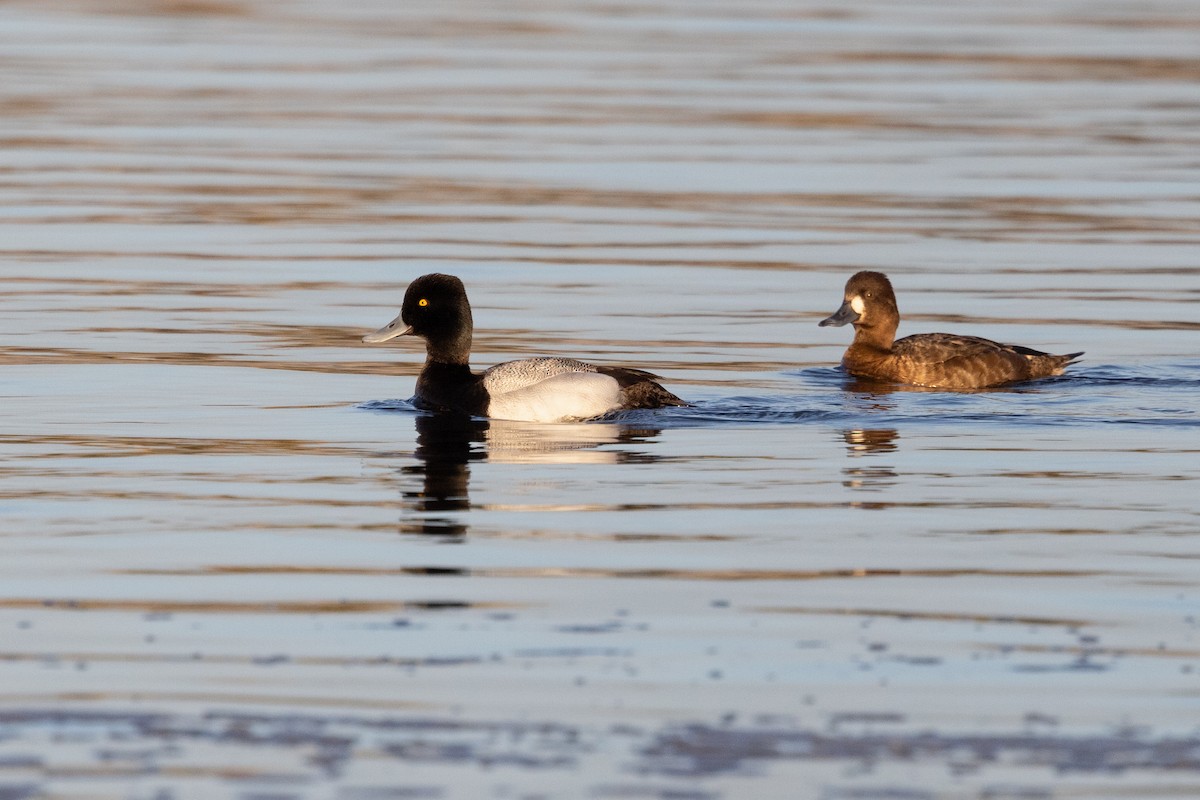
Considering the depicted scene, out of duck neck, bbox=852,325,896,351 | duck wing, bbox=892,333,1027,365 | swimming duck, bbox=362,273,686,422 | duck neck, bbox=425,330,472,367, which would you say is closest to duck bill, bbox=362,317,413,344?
swimming duck, bbox=362,273,686,422

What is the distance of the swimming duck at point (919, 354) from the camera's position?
583 inches

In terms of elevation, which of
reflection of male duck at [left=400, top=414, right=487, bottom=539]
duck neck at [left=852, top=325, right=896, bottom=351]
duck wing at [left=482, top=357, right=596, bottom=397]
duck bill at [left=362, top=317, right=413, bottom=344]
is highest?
duck bill at [left=362, top=317, right=413, bottom=344]

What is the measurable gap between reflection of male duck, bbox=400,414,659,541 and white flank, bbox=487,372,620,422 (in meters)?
0.08

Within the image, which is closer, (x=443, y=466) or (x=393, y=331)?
(x=443, y=466)

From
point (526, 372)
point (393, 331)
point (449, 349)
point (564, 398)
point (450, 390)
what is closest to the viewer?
point (564, 398)

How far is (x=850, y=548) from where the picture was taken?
30.2ft

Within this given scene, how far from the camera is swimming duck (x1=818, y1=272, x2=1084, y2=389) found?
14820 millimetres

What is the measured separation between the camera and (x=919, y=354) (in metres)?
15.2

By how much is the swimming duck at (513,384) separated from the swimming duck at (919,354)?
2336 mm

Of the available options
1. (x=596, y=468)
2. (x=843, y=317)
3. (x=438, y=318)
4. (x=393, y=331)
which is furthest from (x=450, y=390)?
(x=843, y=317)

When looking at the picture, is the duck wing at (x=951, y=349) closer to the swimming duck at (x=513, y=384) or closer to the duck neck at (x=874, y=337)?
the duck neck at (x=874, y=337)

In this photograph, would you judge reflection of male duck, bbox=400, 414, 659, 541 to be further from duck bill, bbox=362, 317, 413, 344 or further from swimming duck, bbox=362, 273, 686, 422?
duck bill, bbox=362, 317, 413, 344

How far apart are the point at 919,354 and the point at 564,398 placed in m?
3.05

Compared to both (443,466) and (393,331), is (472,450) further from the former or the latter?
(393,331)
